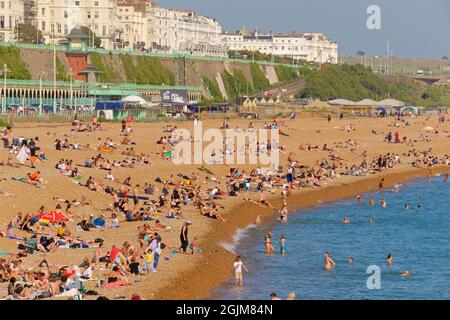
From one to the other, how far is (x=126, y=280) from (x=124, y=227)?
7780mm

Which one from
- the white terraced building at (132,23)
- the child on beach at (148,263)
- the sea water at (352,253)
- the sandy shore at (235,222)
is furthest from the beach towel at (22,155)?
the white terraced building at (132,23)

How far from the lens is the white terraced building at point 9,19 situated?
4370 inches

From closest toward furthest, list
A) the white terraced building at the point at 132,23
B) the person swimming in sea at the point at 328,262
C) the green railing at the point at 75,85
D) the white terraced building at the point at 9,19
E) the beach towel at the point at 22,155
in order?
the person swimming in sea at the point at 328,262, the beach towel at the point at 22,155, the green railing at the point at 75,85, the white terraced building at the point at 9,19, the white terraced building at the point at 132,23

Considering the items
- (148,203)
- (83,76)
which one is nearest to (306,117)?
(83,76)

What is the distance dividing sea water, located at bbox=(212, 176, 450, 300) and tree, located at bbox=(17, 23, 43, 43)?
71.0m

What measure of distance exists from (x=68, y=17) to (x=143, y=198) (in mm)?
91884

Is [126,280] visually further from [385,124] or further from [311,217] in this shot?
[385,124]

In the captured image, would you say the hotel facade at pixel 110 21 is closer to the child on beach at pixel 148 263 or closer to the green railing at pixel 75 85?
the green railing at pixel 75 85

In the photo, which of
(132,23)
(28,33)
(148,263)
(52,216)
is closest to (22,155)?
(52,216)

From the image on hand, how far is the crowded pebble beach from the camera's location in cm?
2472

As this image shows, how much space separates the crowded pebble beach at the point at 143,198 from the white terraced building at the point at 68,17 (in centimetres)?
5953

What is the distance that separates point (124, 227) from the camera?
3173 cm

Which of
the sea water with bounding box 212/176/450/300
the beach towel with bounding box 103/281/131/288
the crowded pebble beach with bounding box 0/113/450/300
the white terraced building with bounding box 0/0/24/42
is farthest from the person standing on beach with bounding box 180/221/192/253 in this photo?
the white terraced building with bounding box 0/0/24/42

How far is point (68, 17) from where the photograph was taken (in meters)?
127
